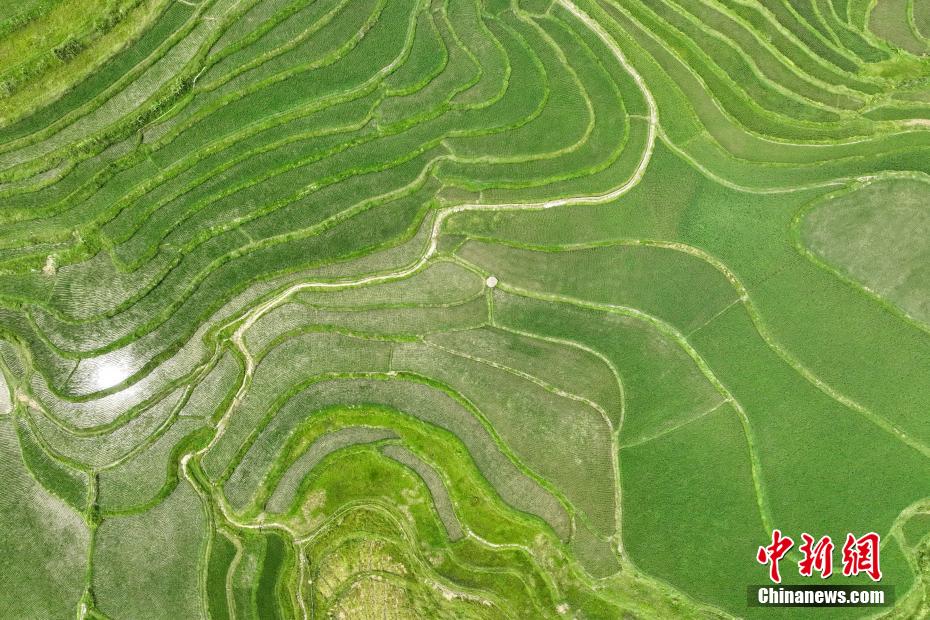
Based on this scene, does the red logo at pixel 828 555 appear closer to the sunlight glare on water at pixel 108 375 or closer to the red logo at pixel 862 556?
the red logo at pixel 862 556

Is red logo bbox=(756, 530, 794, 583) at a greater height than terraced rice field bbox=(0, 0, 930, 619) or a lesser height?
lesser

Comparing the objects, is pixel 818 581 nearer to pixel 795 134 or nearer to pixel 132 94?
pixel 795 134

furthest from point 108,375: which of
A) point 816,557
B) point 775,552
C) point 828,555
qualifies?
point 828,555

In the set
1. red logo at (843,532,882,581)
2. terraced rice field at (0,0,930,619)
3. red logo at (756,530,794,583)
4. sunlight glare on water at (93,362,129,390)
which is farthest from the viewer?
sunlight glare on water at (93,362,129,390)

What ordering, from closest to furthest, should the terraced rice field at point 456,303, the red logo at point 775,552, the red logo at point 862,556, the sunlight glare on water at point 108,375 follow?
the red logo at point 862,556
the red logo at point 775,552
the terraced rice field at point 456,303
the sunlight glare on water at point 108,375

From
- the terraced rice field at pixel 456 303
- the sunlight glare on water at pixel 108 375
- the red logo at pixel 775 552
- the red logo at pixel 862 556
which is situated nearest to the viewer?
the red logo at pixel 862 556

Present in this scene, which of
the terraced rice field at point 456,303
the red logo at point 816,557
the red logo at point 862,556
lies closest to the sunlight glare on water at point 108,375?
the terraced rice field at point 456,303

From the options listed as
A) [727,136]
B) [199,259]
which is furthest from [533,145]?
[199,259]

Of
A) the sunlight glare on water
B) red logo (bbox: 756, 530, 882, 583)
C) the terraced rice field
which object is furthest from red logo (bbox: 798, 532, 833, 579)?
the sunlight glare on water

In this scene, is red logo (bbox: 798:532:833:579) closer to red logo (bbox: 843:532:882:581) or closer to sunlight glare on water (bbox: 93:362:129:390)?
red logo (bbox: 843:532:882:581)
